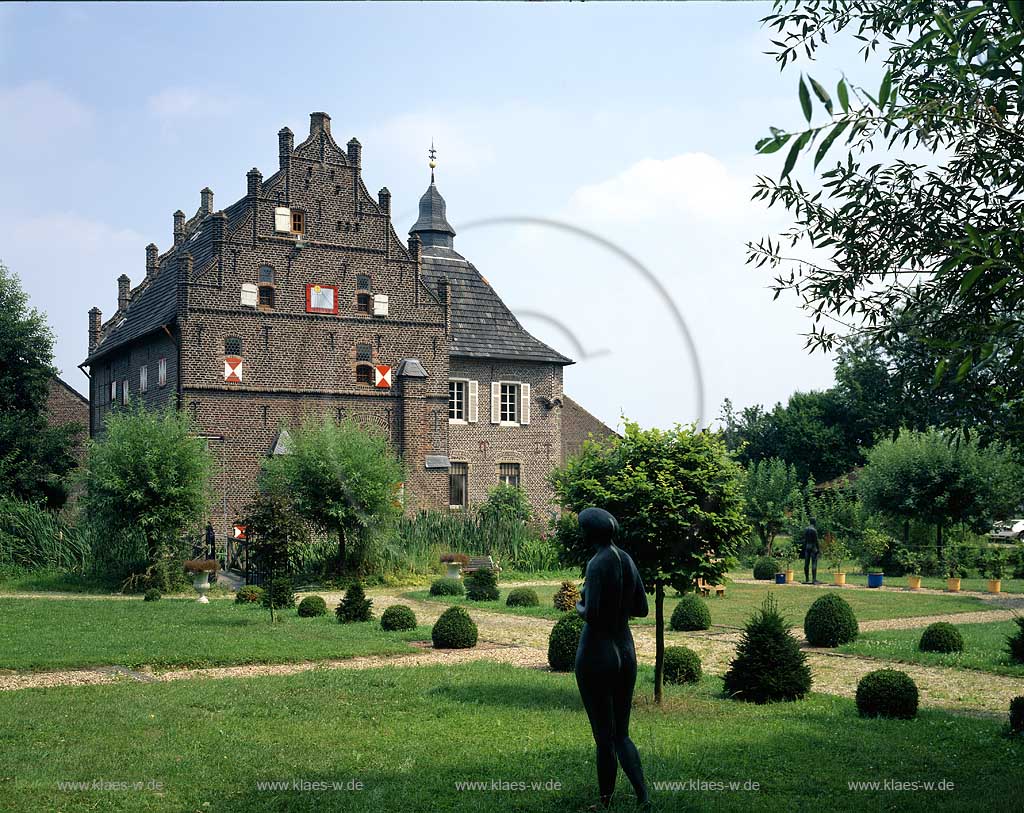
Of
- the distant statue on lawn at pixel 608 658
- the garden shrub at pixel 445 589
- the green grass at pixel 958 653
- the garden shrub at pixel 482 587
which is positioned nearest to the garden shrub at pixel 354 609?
the garden shrub at pixel 482 587

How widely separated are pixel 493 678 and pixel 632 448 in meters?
3.84

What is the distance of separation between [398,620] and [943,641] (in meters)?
9.54

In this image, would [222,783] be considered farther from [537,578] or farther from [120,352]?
[120,352]

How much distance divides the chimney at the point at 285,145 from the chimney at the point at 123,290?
582 inches

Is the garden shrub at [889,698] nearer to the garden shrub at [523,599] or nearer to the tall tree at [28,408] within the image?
the garden shrub at [523,599]

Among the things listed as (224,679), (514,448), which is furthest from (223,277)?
(224,679)

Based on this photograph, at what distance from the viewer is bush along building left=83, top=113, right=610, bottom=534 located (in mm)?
35000

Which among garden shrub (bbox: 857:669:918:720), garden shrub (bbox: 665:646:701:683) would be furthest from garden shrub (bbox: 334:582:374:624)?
garden shrub (bbox: 857:669:918:720)

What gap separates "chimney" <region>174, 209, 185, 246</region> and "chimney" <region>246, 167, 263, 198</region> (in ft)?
40.6

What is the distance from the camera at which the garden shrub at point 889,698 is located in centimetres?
1107

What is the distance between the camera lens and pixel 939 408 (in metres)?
8.59

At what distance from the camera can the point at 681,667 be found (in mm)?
13156

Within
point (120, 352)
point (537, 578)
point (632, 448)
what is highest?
point (120, 352)

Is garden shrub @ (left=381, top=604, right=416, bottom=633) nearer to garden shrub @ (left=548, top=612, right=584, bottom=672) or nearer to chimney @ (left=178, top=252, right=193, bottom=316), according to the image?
garden shrub @ (left=548, top=612, right=584, bottom=672)
